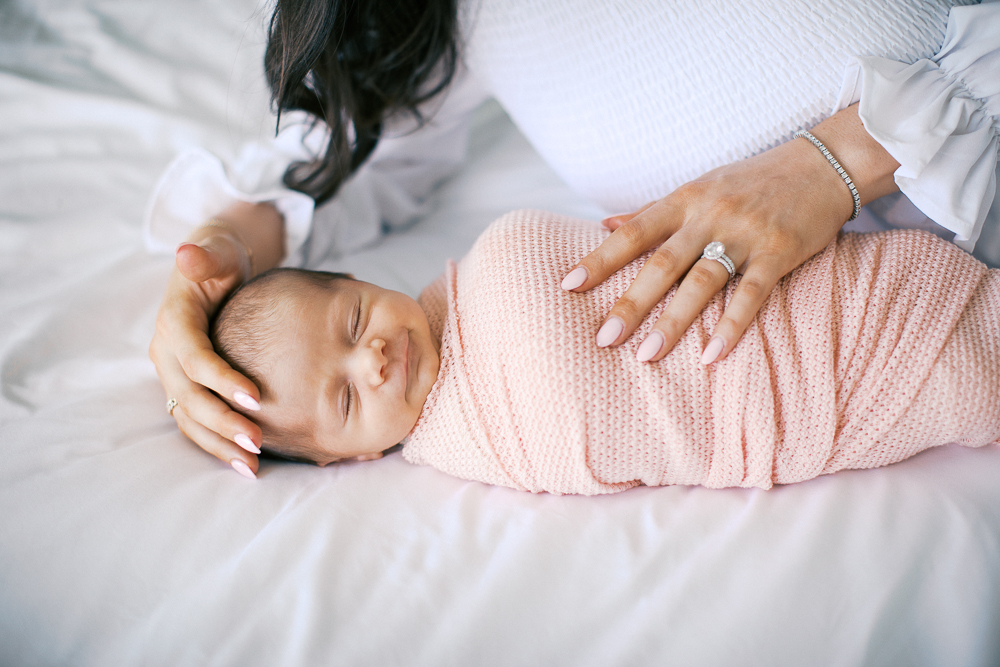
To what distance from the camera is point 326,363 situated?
0.79m

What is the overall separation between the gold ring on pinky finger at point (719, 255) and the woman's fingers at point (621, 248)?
0.04 meters

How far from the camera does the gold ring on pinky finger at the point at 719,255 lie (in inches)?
28.9

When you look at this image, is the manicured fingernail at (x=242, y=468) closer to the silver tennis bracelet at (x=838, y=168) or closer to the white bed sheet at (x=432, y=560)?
the white bed sheet at (x=432, y=560)

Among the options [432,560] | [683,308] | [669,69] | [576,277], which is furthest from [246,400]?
[669,69]

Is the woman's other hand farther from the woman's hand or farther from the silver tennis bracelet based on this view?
the silver tennis bracelet

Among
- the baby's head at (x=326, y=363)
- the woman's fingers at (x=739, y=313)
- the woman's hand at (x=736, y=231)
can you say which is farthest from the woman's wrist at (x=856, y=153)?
the baby's head at (x=326, y=363)

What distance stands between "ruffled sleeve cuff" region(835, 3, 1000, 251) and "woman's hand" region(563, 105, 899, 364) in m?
0.05

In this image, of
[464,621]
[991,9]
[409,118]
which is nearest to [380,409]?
[464,621]

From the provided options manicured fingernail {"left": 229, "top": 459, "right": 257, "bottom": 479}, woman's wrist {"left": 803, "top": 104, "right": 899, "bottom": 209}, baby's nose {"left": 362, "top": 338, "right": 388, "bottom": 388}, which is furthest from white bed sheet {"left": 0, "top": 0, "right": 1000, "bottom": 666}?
woman's wrist {"left": 803, "top": 104, "right": 899, "bottom": 209}

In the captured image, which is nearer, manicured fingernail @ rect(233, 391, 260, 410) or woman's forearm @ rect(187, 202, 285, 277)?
manicured fingernail @ rect(233, 391, 260, 410)

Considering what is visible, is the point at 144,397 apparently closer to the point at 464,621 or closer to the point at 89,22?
the point at 464,621

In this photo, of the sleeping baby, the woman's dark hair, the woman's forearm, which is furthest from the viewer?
the woman's forearm

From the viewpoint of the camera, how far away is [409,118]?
1.24 metres

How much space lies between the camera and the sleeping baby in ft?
2.32
